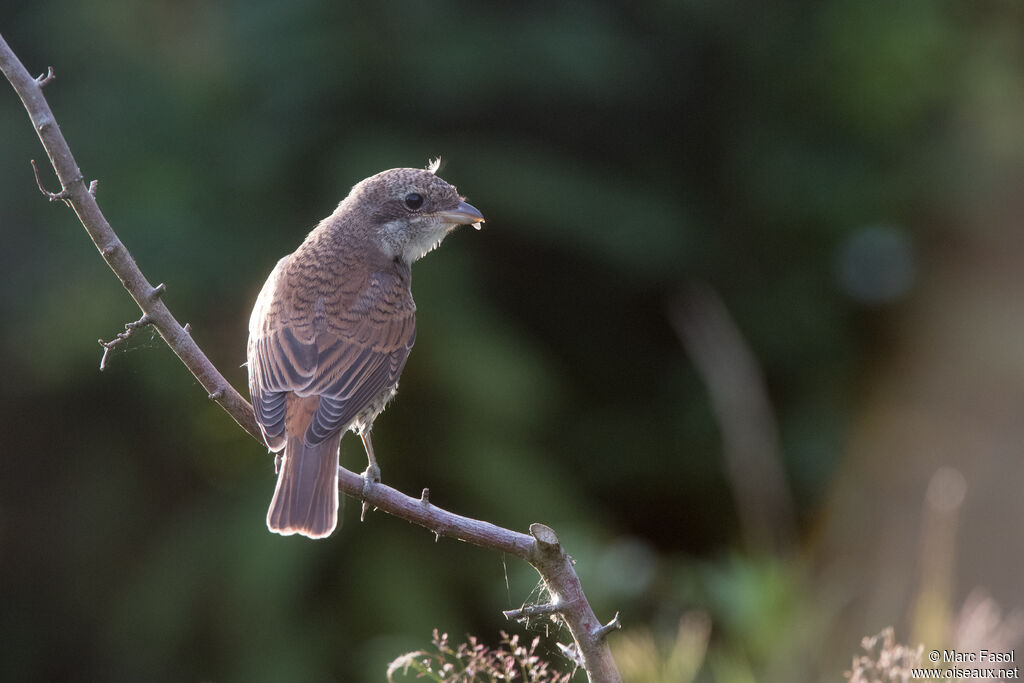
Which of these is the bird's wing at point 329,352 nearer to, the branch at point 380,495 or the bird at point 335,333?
the bird at point 335,333

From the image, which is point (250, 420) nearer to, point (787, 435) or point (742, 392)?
point (742, 392)

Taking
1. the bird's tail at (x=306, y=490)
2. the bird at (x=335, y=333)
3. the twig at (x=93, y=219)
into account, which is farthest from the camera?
the bird at (x=335, y=333)

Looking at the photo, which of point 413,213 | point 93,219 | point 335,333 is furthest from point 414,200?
point 93,219

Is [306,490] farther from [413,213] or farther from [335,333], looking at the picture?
[413,213]

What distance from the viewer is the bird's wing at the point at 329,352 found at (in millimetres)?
3256

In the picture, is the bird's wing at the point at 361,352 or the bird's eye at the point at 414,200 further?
the bird's eye at the point at 414,200

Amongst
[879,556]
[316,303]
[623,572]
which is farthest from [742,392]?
[879,556]

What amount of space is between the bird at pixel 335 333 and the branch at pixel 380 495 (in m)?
0.47

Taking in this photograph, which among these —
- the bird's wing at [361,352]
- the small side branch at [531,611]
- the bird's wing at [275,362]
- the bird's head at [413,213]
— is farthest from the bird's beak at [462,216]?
the small side branch at [531,611]

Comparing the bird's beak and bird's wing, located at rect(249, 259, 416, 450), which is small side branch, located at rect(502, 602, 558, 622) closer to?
bird's wing, located at rect(249, 259, 416, 450)

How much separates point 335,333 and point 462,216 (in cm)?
74

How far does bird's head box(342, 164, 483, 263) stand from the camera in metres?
4.09

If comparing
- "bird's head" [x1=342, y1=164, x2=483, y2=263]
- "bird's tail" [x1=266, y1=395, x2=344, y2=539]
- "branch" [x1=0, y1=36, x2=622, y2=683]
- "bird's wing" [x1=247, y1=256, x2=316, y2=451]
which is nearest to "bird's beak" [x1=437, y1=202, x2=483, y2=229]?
"bird's head" [x1=342, y1=164, x2=483, y2=263]

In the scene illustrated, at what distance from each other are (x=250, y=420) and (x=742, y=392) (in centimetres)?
213
